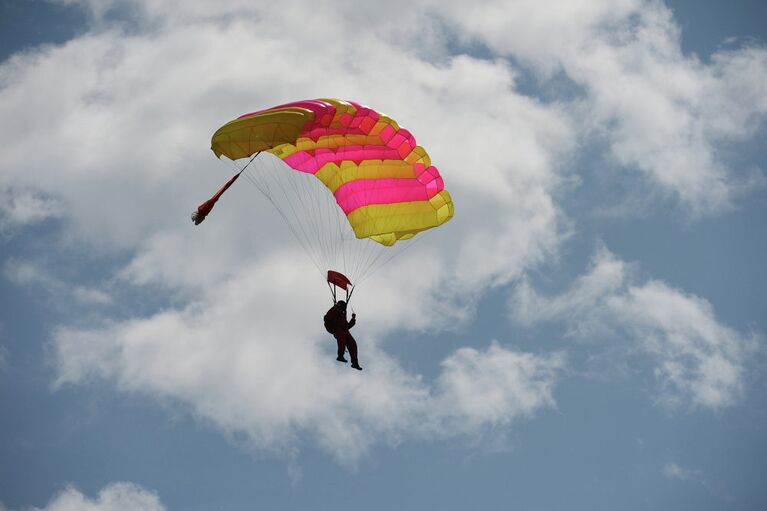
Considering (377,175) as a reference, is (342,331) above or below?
Answer: below

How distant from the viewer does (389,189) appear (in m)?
28.3

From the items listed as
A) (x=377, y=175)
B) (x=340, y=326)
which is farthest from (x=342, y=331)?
(x=377, y=175)

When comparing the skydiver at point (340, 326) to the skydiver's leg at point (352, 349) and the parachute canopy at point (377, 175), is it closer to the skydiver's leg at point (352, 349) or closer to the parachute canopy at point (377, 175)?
the skydiver's leg at point (352, 349)

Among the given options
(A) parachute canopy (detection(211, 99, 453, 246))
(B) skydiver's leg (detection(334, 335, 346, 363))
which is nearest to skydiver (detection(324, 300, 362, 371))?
(B) skydiver's leg (detection(334, 335, 346, 363))

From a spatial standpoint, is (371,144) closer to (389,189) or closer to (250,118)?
(389,189)

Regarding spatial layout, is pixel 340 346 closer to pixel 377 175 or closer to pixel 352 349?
pixel 352 349

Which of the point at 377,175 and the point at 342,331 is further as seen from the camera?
the point at 377,175

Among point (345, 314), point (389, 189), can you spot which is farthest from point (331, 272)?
point (389, 189)

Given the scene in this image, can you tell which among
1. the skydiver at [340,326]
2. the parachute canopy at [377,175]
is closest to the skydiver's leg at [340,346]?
the skydiver at [340,326]

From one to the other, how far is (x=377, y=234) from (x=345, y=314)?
308 centimetres

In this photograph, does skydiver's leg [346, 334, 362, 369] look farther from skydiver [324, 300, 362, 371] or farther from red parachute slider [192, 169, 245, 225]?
red parachute slider [192, 169, 245, 225]

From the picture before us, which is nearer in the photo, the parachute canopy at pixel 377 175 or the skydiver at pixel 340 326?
the skydiver at pixel 340 326

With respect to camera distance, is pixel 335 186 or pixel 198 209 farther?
pixel 335 186

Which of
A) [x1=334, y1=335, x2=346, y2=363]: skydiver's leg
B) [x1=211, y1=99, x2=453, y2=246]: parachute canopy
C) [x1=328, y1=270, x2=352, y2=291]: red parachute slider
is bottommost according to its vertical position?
[x1=334, y1=335, x2=346, y2=363]: skydiver's leg
